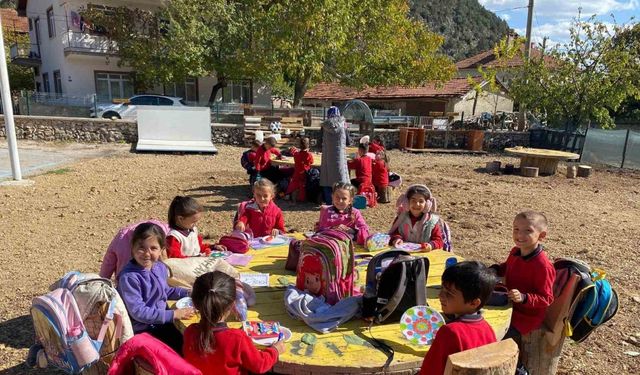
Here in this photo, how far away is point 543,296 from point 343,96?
34214mm

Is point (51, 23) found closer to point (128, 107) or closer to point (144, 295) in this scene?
point (128, 107)

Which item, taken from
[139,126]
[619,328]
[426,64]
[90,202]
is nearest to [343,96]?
[426,64]

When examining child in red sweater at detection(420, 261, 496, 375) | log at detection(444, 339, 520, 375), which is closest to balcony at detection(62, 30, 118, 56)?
child in red sweater at detection(420, 261, 496, 375)

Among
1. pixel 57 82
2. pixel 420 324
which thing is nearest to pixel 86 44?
pixel 57 82

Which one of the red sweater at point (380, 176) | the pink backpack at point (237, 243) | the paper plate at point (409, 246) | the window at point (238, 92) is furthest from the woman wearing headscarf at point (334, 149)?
the window at point (238, 92)

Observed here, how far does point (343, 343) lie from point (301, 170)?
663cm

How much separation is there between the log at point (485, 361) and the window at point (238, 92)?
27.6 metres

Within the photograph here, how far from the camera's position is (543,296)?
2895 mm

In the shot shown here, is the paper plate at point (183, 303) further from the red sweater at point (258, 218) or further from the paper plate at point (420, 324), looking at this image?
the red sweater at point (258, 218)

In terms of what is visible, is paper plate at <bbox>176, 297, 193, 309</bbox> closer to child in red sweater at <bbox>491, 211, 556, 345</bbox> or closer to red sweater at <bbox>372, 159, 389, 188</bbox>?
child in red sweater at <bbox>491, 211, 556, 345</bbox>

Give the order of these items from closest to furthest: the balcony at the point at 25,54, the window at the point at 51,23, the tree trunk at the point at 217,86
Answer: the tree trunk at the point at 217,86 < the window at the point at 51,23 < the balcony at the point at 25,54

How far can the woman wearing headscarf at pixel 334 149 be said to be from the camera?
26.1 feet

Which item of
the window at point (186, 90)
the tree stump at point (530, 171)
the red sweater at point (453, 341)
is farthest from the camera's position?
the window at point (186, 90)

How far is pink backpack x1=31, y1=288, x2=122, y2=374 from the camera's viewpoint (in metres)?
2.16
